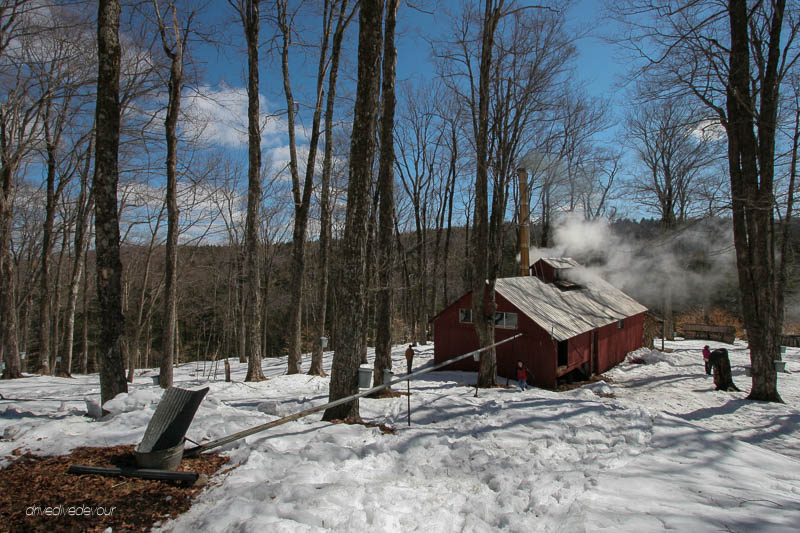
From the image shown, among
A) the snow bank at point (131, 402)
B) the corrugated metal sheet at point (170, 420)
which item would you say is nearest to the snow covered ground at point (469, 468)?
the snow bank at point (131, 402)

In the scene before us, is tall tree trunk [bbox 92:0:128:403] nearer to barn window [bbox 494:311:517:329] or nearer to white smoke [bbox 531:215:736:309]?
barn window [bbox 494:311:517:329]

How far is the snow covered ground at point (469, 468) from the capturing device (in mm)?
2957

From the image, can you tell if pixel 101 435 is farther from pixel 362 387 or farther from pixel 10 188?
pixel 10 188

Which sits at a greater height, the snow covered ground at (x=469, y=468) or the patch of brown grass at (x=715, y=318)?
the snow covered ground at (x=469, y=468)

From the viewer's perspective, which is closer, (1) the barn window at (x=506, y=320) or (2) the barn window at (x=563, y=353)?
(1) the barn window at (x=506, y=320)

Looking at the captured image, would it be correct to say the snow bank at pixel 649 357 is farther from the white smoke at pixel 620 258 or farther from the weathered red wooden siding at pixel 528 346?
the white smoke at pixel 620 258

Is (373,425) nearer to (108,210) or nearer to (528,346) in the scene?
(108,210)

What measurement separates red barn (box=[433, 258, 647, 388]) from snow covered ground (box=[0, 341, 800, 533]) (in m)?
6.23

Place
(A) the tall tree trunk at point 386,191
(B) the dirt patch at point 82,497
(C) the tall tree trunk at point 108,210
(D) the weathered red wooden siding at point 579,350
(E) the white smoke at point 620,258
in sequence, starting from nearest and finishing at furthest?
(B) the dirt patch at point 82,497 → (C) the tall tree trunk at point 108,210 → (A) the tall tree trunk at point 386,191 → (D) the weathered red wooden siding at point 579,350 → (E) the white smoke at point 620,258

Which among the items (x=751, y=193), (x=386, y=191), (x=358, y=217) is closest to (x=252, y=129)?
(x=386, y=191)

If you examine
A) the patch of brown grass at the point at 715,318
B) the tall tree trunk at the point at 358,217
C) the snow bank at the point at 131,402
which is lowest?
the patch of brown grass at the point at 715,318

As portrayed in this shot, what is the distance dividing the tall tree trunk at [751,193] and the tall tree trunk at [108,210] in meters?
12.4

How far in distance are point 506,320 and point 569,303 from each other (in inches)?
172

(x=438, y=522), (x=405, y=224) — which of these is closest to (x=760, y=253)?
(x=438, y=522)
